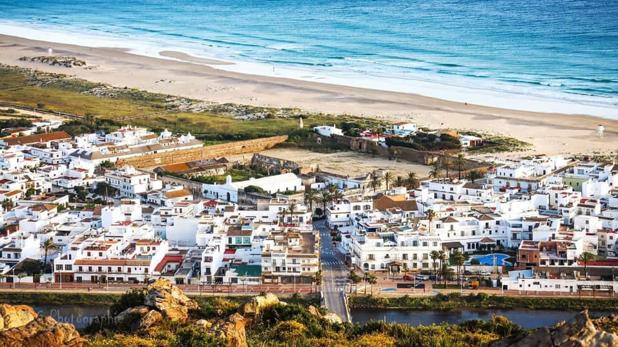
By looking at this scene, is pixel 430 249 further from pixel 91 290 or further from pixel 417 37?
pixel 417 37

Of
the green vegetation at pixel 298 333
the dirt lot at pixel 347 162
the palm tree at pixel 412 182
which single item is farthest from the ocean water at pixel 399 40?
the green vegetation at pixel 298 333

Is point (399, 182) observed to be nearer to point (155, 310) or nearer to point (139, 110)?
point (155, 310)

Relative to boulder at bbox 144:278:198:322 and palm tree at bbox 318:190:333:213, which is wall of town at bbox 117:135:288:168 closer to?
palm tree at bbox 318:190:333:213

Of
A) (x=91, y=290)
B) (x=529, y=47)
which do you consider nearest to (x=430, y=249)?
(x=91, y=290)

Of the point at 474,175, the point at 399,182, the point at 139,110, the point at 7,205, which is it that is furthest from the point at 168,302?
the point at 139,110

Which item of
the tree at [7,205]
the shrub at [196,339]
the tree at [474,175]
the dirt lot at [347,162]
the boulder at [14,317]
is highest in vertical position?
the dirt lot at [347,162]

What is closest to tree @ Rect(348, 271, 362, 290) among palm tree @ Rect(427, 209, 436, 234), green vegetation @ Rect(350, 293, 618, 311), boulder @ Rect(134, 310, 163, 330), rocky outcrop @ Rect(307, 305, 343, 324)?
green vegetation @ Rect(350, 293, 618, 311)

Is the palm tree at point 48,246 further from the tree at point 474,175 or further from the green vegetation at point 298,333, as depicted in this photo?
the tree at point 474,175
